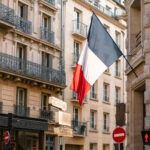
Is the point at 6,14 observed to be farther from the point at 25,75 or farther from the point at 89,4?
the point at 89,4

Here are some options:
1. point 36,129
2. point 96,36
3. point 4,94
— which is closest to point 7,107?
point 4,94

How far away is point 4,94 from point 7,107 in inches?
34.0

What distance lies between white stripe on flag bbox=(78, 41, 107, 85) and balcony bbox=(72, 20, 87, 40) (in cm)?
2538

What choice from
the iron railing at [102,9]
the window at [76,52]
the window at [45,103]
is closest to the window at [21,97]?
the window at [45,103]

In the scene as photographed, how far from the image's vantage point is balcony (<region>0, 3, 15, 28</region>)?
3169cm

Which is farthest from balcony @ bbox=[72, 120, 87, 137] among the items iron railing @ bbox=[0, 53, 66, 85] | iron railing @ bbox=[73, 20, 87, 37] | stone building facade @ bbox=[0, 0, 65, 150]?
iron railing @ bbox=[73, 20, 87, 37]

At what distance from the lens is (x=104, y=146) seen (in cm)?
4531

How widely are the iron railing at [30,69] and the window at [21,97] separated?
1.14m

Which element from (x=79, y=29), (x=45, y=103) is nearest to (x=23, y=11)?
(x=45, y=103)

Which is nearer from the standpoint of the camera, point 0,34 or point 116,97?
point 0,34

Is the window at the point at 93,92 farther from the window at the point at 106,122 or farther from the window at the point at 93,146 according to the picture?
the window at the point at 93,146

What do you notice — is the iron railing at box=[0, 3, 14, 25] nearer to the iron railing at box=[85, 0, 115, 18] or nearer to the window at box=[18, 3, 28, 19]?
the window at box=[18, 3, 28, 19]

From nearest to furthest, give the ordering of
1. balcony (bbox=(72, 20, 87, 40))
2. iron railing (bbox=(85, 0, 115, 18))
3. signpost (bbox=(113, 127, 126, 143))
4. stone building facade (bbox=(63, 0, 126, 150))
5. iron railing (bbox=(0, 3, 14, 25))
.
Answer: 1. signpost (bbox=(113, 127, 126, 143))
2. iron railing (bbox=(0, 3, 14, 25))
3. stone building facade (bbox=(63, 0, 126, 150))
4. balcony (bbox=(72, 20, 87, 40))
5. iron railing (bbox=(85, 0, 115, 18))

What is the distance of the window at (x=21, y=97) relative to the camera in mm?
33531
